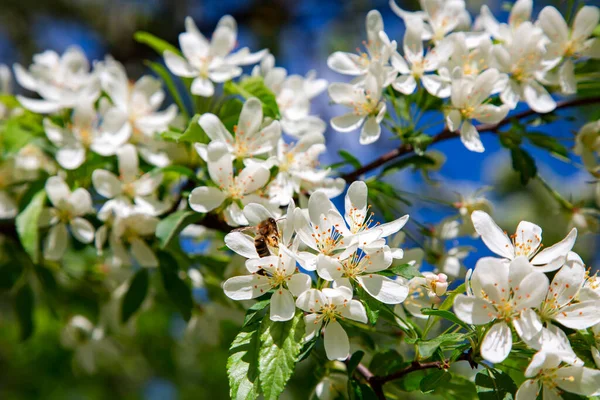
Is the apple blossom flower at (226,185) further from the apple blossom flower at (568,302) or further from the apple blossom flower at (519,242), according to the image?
the apple blossom flower at (568,302)

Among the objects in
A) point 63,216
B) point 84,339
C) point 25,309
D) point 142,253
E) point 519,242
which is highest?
point 519,242

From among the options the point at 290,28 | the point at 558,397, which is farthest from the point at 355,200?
the point at 290,28

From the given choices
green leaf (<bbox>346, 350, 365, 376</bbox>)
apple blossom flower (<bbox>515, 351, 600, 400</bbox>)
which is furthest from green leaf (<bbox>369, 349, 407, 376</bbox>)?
apple blossom flower (<bbox>515, 351, 600, 400</bbox>)

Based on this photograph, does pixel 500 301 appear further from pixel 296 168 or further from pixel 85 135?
pixel 85 135

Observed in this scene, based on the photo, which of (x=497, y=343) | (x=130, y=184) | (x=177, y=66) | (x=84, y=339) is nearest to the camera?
(x=497, y=343)

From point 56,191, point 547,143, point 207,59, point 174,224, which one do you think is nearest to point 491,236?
point 547,143
